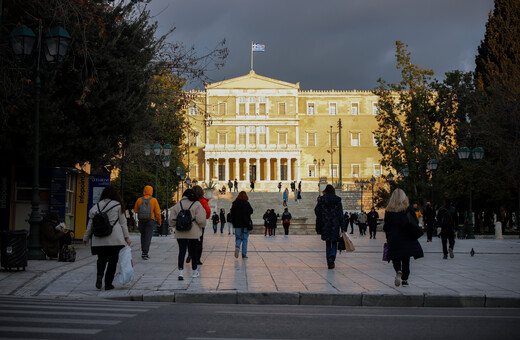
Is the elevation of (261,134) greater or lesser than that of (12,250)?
greater

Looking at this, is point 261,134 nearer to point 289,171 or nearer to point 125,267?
point 289,171

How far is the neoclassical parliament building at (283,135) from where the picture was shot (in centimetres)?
8988

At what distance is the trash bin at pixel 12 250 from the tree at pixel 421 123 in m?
29.2

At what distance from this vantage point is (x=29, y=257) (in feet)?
45.6

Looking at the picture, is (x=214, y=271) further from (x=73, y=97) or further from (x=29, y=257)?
(x=73, y=97)

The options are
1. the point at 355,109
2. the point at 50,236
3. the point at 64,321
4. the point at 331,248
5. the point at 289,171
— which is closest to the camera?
the point at 64,321

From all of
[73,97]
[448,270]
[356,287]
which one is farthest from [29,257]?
[448,270]

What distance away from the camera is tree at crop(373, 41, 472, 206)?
3825 centimetres

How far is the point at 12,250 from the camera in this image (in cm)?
1134

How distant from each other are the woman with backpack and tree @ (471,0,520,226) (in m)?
25.3

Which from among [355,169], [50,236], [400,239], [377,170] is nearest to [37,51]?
[50,236]

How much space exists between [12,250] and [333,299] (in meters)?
5.81

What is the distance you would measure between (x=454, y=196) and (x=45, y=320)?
114 feet

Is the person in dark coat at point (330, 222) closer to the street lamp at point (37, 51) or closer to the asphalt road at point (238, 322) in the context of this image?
the asphalt road at point (238, 322)
